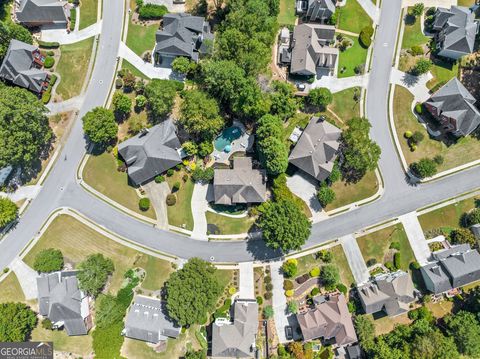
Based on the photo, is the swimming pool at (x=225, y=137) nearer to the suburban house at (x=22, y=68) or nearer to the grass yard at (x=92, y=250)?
the grass yard at (x=92, y=250)

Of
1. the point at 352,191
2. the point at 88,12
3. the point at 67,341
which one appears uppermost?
the point at 88,12

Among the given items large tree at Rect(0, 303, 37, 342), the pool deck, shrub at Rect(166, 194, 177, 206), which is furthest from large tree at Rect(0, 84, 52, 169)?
the pool deck

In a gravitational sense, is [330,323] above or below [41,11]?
below

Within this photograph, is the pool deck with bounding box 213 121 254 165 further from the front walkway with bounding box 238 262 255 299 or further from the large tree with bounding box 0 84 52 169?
the large tree with bounding box 0 84 52 169

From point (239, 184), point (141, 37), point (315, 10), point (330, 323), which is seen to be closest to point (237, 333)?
point (330, 323)

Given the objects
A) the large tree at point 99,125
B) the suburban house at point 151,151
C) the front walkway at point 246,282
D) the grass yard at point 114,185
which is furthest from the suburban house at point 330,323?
the large tree at point 99,125

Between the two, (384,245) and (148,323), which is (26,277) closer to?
(148,323)
